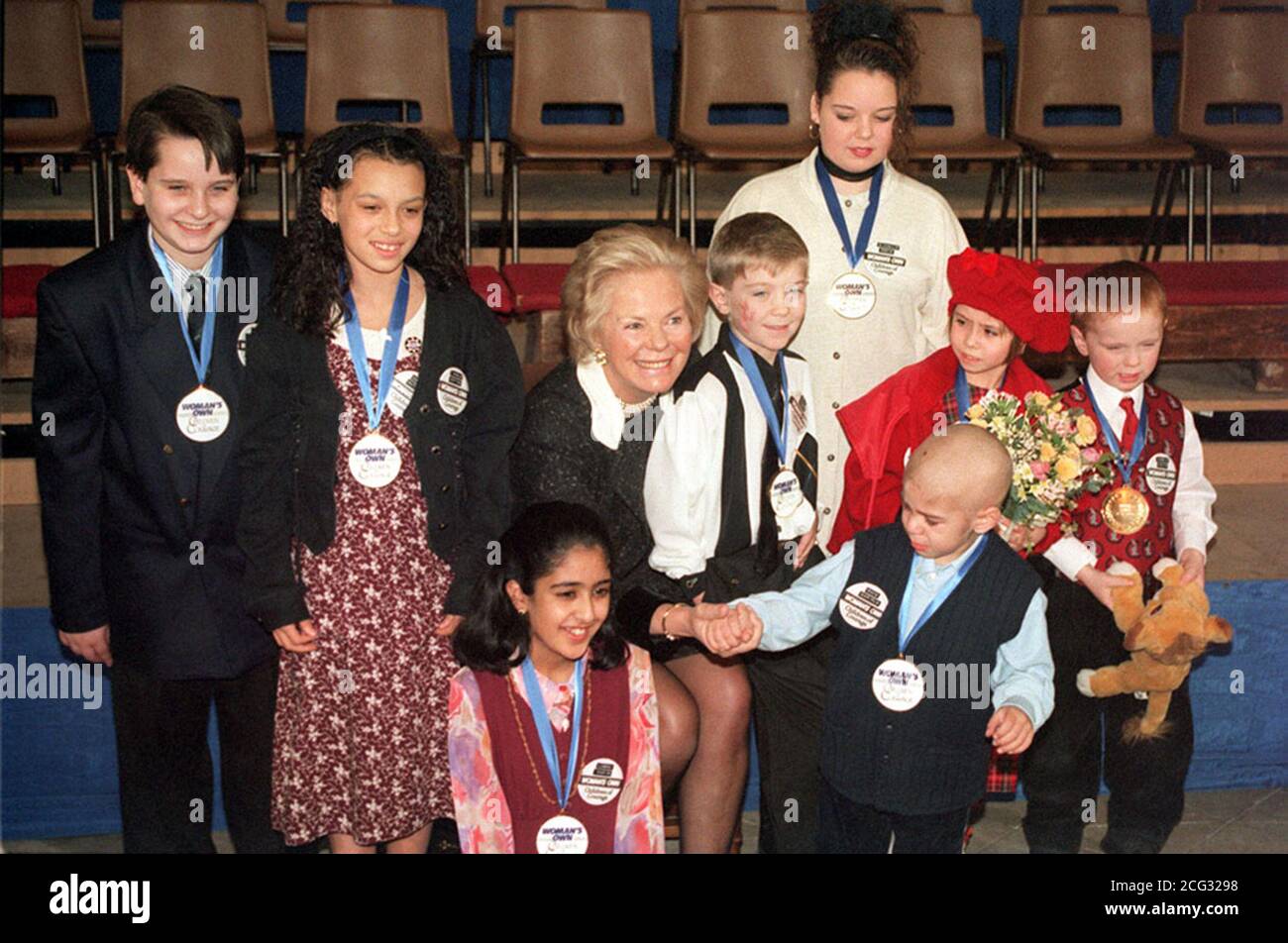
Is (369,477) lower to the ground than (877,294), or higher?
lower

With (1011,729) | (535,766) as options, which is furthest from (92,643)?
(1011,729)

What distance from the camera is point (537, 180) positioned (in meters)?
6.37

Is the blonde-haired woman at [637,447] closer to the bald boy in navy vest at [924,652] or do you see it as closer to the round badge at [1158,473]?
the bald boy in navy vest at [924,652]

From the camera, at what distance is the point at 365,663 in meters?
2.79

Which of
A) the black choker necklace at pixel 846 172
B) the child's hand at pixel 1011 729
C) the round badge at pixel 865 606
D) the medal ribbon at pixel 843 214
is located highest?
the black choker necklace at pixel 846 172

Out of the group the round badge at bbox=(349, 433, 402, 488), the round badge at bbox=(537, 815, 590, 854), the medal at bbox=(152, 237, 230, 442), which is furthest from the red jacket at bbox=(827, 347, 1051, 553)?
the medal at bbox=(152, 237, 230, 442)

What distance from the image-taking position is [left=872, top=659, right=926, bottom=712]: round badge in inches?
106

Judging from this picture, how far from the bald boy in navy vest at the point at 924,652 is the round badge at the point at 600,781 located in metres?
0.31

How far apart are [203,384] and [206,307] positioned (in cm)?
15

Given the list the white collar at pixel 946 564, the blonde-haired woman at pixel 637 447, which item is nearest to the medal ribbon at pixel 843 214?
the blonde-haired woman at pixel 637 447

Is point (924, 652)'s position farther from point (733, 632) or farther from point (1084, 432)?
point (1084, 432)

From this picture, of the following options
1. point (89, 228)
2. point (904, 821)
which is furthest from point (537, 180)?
point (904, 821)

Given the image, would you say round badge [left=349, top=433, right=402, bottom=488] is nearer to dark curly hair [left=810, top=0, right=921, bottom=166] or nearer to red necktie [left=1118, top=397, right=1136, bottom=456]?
dark curly hair [left=810, top=0, right=921, bottom=166]

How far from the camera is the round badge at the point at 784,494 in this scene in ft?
9.72
